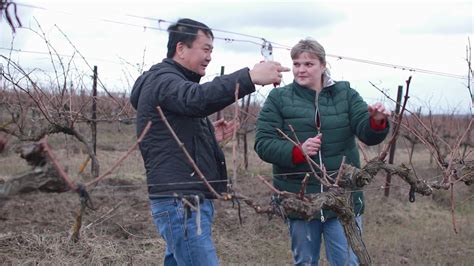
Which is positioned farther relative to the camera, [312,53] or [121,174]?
[121,174]

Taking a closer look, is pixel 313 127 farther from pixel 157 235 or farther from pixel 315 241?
pixel 157 235

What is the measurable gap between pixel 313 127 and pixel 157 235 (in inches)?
131

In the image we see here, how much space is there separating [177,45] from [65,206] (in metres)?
4.84

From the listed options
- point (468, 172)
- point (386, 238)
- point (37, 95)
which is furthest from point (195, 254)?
point (386, 238)


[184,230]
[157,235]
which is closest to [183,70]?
[184,230]

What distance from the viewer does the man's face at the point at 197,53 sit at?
2.80 m

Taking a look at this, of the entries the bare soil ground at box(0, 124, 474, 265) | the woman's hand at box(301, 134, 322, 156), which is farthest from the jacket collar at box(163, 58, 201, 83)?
the bare soil ground at box(0, 124, 474, 265)

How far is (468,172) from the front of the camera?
3572 mm

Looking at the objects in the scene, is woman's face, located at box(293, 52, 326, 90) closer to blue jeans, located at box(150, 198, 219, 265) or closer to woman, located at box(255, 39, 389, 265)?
woman, located at box(255, 39, 389, 265)

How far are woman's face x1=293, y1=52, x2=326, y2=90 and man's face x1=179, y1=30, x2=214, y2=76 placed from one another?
682mm

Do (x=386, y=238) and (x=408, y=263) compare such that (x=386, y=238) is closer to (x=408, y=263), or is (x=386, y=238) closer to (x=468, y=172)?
(x=408, y=263)

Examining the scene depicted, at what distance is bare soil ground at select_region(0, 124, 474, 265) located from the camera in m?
5.10

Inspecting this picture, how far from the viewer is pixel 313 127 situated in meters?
3.35

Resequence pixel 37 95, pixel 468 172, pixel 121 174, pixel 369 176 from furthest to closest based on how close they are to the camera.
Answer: pixel 121 174
pixel 37 95
pixel 468 172
pixel 369 176
